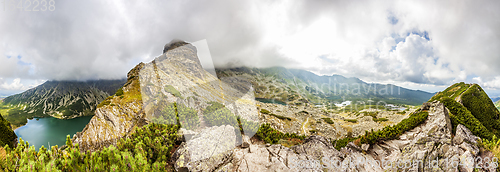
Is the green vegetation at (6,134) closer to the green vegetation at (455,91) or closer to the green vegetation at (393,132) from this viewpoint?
the green vegetation at (393,132)

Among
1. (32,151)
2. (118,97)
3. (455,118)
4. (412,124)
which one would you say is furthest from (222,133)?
(455,118)

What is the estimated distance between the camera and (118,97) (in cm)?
1711

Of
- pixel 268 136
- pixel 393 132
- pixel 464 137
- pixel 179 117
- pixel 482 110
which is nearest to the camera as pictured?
pixel 464 137

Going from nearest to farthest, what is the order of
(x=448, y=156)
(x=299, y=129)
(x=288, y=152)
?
(x=448, y=156) → (x=288, y=152) → (x=299, y=129)

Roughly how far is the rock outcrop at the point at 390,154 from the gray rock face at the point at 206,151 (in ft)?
0.89

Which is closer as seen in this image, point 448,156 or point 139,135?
point 448,156

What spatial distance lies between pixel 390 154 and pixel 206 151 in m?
13.5

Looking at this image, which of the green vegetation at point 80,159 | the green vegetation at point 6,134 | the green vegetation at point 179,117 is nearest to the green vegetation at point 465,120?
the green vegetation at point 179,117

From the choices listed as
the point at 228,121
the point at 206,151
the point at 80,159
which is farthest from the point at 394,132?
the point at 80,159

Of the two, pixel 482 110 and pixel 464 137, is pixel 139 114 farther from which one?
pixel 482 110

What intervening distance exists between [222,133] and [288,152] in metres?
4.90

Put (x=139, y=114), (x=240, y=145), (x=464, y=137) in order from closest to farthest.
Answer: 1. (x=464, y=137)
2. (x=240, y=145)
3. (x=139, y=114)

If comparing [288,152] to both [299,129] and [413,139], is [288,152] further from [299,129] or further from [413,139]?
[299,129]

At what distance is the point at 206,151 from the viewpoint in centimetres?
964
